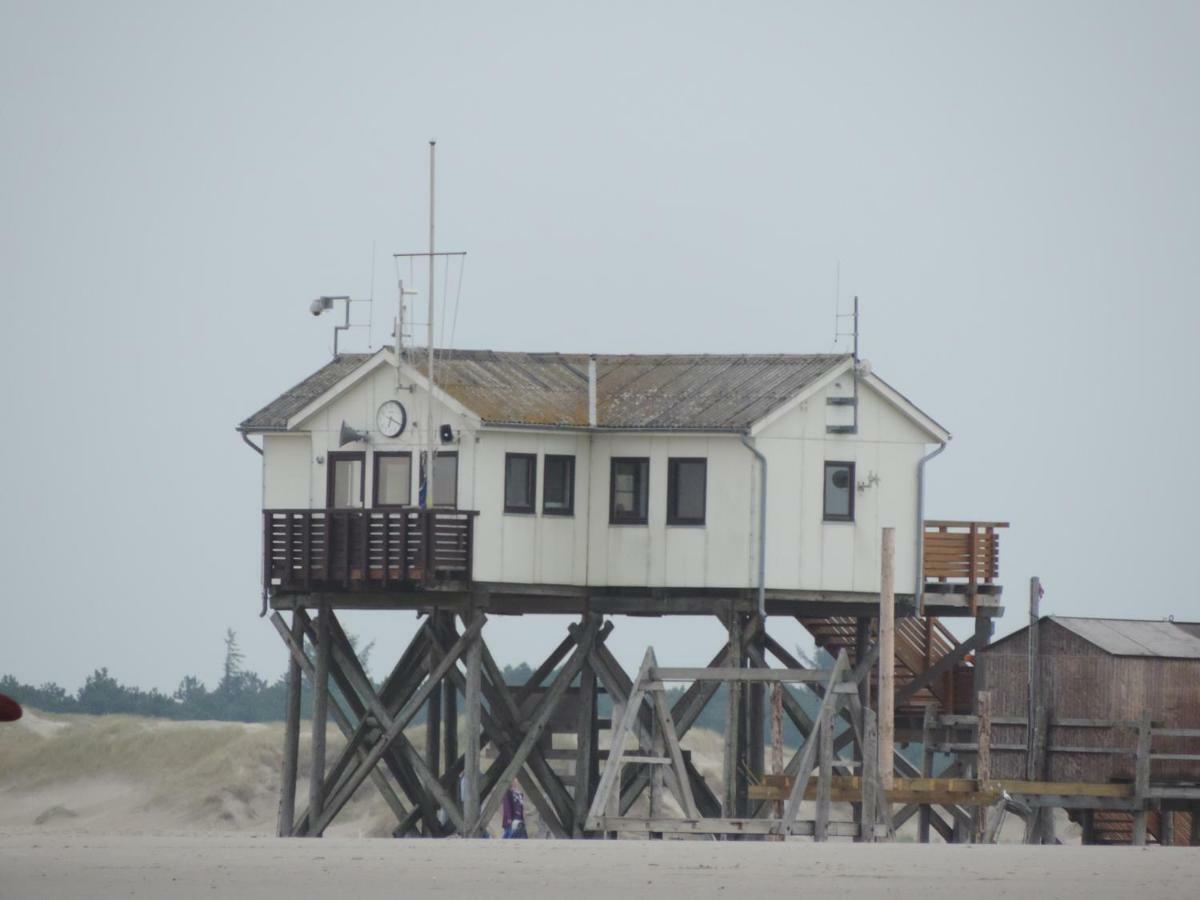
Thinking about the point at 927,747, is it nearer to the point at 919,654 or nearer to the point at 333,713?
the point at 919,654

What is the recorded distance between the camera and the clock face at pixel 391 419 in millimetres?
54750

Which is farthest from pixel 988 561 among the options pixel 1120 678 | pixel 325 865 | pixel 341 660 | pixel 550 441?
pixel 325 865

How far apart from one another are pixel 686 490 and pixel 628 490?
1084 mm

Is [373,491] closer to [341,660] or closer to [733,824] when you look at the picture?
[341,660]

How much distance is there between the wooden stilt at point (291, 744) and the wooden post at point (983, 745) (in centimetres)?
1234

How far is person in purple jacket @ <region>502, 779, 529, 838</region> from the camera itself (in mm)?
62438

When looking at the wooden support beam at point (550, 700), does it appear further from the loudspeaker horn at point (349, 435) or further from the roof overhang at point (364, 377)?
the loudspeaker horn at point (349, 435)

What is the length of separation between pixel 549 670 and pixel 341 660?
433 cm

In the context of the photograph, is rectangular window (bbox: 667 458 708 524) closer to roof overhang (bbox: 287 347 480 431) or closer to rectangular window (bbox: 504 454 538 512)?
rectangular window (bbox: 504 454 538 512)

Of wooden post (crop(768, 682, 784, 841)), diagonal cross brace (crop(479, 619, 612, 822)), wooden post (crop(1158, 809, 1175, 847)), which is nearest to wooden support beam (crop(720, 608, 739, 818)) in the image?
wooden post (crop(768, 682, 784, 841))

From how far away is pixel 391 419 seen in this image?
54.9 meters

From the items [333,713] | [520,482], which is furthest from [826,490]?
[333,713]

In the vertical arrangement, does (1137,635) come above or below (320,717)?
above

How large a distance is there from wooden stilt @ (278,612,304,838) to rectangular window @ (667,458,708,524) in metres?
7.68
